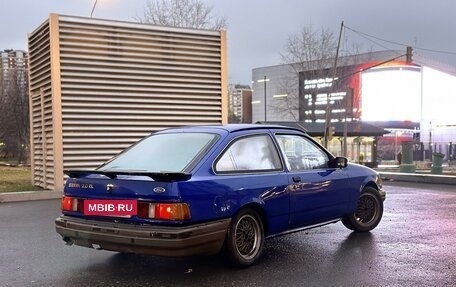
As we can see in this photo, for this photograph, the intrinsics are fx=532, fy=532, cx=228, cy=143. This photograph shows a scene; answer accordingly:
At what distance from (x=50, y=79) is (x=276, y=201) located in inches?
429

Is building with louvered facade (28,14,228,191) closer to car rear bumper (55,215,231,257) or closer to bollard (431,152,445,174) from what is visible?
bollard (431,152,445,174)

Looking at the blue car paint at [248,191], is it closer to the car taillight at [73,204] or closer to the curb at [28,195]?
the car taillight at [73,204]

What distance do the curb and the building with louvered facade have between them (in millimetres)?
501

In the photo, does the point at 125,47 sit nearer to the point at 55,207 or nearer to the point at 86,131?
the point at 86,131

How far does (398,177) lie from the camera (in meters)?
20.7

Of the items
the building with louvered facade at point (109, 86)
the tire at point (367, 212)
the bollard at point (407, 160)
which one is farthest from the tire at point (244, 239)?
the bollard at point (407, 160)

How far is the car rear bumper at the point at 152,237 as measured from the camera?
16.8 feet

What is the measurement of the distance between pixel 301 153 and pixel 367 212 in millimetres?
1857

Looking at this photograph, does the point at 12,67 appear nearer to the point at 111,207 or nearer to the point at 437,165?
the point at 437,165

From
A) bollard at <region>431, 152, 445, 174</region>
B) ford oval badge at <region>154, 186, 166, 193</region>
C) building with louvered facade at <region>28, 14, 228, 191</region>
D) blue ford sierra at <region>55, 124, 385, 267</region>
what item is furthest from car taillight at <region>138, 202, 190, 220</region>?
bollard at <region>431, 152, 445, 174</region>

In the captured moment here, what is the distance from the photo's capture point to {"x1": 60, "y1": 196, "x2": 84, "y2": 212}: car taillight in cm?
575

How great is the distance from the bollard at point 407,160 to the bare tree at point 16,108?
24.4 meters

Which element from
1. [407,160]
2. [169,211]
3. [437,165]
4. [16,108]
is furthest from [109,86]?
[16,108]

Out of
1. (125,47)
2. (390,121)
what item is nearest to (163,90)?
(125,47)
